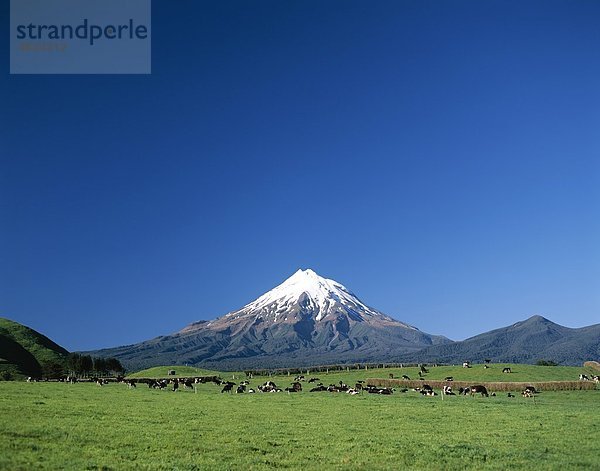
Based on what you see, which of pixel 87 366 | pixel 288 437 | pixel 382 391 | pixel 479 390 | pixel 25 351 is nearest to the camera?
pixel 288 437

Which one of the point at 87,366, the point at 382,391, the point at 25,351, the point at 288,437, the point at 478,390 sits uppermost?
the point at 25,351

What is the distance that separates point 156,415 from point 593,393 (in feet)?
164

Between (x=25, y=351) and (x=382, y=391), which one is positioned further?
(x=25, y=351)

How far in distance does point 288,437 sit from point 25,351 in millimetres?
119254

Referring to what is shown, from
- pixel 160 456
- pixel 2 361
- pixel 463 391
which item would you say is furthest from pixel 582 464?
pixel 2 361

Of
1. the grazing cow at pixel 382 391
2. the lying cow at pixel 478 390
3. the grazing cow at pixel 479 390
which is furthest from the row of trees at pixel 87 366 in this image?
the grazing cow at pixel 479 390

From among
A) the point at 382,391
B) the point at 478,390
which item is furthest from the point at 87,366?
the point at 478,390

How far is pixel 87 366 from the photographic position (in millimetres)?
130875

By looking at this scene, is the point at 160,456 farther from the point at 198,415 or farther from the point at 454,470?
the point at 198,415

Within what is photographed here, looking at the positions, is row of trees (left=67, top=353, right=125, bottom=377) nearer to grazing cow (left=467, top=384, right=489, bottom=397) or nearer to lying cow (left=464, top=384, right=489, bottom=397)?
lying cow (left=464, top=384, right=489, bottom=397)

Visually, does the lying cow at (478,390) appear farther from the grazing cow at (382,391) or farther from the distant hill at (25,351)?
the distant hill at (25,351)

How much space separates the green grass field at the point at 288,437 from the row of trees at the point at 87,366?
9429cm

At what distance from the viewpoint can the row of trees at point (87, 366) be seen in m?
126

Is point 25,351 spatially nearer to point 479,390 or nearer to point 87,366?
point 87,366
